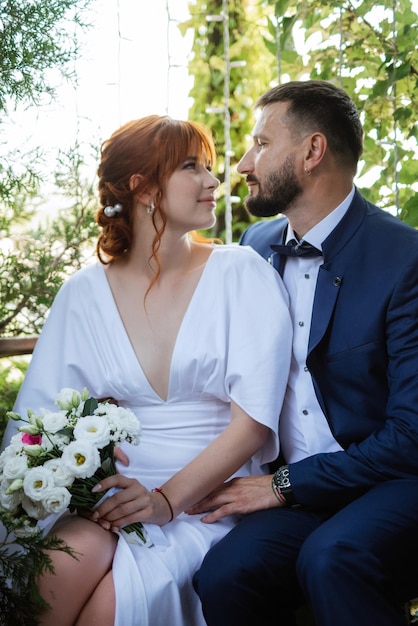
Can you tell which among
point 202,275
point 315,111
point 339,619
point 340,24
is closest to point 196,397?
point 202,275

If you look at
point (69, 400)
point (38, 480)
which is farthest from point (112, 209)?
point (38, 480)

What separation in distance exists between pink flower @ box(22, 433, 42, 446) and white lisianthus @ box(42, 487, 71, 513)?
0.50 ft

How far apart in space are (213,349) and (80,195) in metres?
0.73

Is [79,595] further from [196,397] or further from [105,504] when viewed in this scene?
[196,397]

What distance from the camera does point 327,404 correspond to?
2332 mm

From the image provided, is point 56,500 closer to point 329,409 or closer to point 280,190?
point 329,409

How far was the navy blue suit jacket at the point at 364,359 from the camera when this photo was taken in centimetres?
220

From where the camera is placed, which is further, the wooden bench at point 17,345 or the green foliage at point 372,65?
the green foliage at point 372,65

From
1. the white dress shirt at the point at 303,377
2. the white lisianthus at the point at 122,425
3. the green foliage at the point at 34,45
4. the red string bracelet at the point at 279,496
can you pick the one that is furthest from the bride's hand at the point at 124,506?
the green foliage at the point at 34,45

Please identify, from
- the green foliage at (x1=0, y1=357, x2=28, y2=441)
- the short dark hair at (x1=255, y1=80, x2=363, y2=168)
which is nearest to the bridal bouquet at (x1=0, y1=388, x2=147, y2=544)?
the green foliage at (x1=0, y1=357, x2=28, y2=441)

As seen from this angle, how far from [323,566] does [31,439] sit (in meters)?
0.77

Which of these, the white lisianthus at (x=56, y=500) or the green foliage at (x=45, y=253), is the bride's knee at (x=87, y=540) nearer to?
the white lisianthus at (x=56, y=500)

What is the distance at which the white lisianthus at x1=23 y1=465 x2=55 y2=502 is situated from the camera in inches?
74.9

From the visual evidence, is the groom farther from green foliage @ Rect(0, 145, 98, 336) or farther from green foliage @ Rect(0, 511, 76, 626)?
green foliage @ Rect(0, 145, 98, 336)
